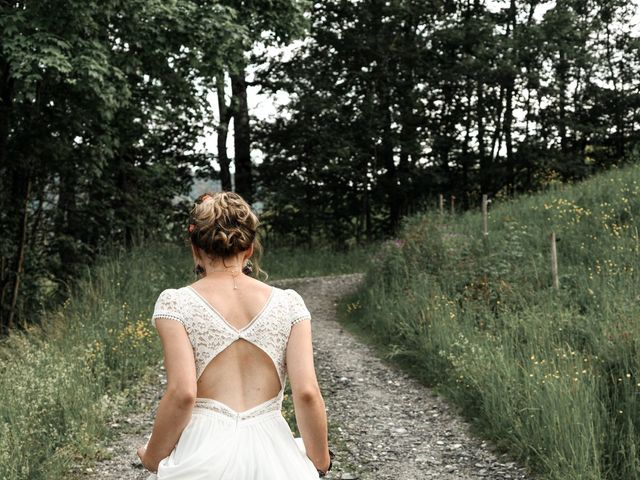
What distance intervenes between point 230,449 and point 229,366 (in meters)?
0.28

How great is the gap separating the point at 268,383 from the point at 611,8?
26.9 m

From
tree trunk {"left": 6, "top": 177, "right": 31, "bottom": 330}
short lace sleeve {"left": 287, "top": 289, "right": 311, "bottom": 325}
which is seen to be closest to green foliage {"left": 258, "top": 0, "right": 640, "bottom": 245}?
tree trunk {"left": 6, "top": 177, "right": 31, "bottom": 330}

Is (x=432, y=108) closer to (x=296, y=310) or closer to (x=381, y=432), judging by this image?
(x=381, y=432)

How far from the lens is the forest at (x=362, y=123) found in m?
13.7

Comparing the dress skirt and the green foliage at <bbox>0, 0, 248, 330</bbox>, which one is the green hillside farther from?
the green foliage at <bbox>0, 0, 248, 330</bbox>

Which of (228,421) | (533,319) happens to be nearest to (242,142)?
(533,319)

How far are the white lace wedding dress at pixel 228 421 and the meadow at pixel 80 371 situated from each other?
9.53 ft

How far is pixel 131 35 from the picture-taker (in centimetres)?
1094

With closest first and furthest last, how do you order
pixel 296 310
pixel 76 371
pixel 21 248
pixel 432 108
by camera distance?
pixel 296 310, pixel 76 371, pixel 21 248, pixel 432 108

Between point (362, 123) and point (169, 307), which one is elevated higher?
point (362, 123)

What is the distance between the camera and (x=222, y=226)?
2.36 meters

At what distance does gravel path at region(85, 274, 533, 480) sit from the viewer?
566cm

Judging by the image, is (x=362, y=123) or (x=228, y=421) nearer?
(x=228, y=421)

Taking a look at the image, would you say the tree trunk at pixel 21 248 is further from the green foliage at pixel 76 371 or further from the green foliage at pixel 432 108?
the green foliage at pixel 432 108
